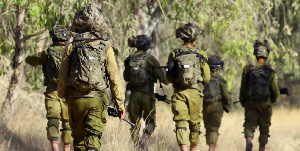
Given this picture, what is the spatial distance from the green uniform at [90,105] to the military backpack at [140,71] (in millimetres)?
3535

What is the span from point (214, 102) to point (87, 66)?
479 cm

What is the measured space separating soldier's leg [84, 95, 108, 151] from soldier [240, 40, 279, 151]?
14.9 feet

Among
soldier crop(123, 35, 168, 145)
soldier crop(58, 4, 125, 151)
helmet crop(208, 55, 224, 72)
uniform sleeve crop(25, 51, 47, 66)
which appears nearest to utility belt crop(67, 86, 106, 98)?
soldier crop(58, 4, 125, 151)

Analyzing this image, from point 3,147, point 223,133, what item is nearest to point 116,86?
point 3,147

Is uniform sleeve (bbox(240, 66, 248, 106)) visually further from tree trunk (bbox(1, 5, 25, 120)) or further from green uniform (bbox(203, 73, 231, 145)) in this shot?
tree trunk (bbox(1, 5, 25, 120))

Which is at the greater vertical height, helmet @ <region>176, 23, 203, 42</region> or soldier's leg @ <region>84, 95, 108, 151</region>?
helmet @ <region>176, 23, 203, 42</region>

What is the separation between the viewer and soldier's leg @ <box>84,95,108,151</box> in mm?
6488

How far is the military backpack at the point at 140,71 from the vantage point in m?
10.2

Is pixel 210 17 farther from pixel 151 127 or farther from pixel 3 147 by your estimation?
pixel 3 147

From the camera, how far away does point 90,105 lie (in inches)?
257

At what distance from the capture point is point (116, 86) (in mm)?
6516

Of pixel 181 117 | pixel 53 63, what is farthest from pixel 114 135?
pixel 53 63

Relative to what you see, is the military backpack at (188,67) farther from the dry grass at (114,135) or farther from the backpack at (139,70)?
the backpack at (139,70)

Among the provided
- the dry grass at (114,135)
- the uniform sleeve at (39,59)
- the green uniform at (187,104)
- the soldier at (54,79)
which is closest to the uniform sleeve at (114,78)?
the dry grass at (114,135)
